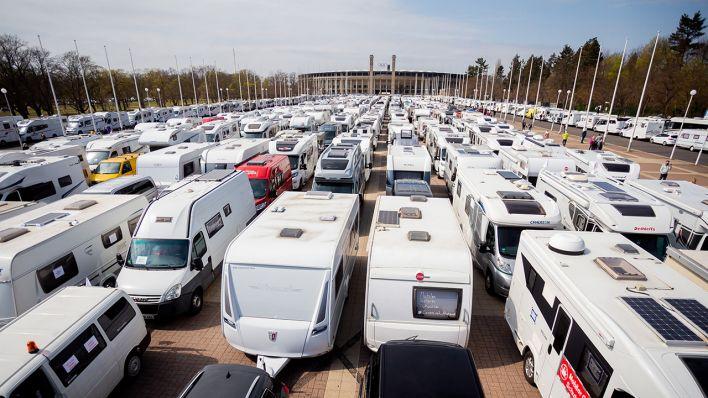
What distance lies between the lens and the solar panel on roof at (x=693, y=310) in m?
4.88

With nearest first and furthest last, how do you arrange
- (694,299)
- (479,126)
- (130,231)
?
1. (694,299)
2. (130,231)
3. (479,126)

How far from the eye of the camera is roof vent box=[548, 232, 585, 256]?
7031 mm

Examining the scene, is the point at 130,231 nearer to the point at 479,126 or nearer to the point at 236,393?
Answer: the point at 236,393

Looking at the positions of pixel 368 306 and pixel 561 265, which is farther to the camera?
pixel 368 306

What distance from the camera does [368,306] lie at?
7.17 metres

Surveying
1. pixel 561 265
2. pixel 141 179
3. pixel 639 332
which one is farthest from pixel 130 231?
pixel 639 332

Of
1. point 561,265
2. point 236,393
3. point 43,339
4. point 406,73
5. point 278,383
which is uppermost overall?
point 406,73

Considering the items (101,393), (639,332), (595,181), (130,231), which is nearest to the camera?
(639,332)

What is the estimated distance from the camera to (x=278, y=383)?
6.88m

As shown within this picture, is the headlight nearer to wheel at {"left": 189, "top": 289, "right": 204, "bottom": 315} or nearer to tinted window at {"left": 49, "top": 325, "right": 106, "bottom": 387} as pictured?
wheel at {"left": 189, "top": 289, "right": 204, "bottom": 315}

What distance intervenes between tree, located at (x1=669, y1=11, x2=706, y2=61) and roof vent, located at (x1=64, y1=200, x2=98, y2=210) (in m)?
82.5

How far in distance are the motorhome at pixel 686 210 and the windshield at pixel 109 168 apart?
24.6 m

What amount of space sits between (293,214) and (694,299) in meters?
8.12

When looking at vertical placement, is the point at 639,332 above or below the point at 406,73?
below
